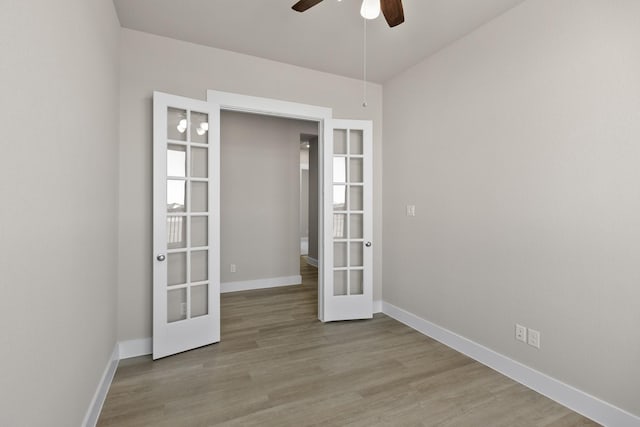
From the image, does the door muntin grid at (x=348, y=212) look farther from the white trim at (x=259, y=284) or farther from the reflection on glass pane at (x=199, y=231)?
the white trim at (x=259, y=284)

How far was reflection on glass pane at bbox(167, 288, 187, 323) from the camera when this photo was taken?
9.11 ft

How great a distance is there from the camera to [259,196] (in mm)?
4938

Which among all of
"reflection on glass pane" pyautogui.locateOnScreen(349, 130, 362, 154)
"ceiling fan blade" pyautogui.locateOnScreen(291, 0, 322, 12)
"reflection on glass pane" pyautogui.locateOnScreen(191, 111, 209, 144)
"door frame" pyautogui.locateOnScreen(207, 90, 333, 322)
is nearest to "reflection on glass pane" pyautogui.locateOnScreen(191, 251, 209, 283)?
"reflection on glass pane" pyautogui.locateOnScreen(191, 111, 209, 144)

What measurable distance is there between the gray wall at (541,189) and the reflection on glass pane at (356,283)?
69cm

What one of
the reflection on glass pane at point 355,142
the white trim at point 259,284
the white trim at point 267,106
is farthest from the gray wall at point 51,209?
the white trim at point 259,284

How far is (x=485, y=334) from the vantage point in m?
2.66

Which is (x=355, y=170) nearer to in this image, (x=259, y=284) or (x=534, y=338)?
(x=534, y=338)

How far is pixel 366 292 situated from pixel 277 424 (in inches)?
78.5

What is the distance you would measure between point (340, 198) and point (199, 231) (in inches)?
63.3

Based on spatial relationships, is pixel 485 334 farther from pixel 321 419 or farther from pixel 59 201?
pixel 59 201

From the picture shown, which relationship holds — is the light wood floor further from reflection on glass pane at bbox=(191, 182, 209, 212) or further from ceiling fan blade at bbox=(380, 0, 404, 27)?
ceiling fan blade at bbox=(380, 0, 404, 27)

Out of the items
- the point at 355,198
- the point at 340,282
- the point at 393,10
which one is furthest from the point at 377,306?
the point at 393,10

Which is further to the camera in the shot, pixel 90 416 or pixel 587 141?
pixel 587 141

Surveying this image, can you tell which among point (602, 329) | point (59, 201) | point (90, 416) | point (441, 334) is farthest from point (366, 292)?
point (59, 201)
